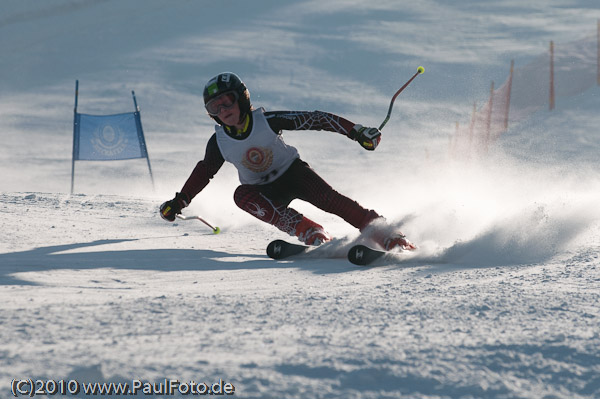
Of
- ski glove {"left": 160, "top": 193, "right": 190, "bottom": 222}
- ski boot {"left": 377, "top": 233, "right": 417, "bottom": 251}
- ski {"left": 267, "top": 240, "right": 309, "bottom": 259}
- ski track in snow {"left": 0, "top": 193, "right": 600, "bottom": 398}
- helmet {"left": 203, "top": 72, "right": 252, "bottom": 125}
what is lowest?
ski track in snow {"left": 0, "top": 193, "right": 600, "bottom": 398}

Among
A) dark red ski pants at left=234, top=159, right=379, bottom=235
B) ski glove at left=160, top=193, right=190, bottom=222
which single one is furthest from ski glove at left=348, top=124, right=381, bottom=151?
ski glove at left=160, top=193, right=190, bottom=222

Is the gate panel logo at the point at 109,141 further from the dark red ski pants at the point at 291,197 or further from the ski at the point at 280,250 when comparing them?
the ski at the point at 280,250

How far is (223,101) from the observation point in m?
4.19

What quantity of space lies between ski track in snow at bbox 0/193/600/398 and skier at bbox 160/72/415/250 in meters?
0.74

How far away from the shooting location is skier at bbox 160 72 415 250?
4.23 metres

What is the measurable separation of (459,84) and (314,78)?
4498 millimetres

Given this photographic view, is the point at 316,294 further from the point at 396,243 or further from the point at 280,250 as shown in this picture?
the point at 396,243

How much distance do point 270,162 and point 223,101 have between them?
0.49 m

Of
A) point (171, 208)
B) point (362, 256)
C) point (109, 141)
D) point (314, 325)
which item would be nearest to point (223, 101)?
point (171, 208)

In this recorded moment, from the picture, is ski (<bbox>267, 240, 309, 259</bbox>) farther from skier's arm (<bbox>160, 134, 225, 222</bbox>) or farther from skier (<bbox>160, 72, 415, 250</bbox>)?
skier's arm (<bbox>160, 134, 225, 222</bbox>)

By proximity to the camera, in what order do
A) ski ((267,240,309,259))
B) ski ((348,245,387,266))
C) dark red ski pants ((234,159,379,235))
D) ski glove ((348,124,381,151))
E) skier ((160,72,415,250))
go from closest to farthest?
ski ((348,245,387,266)) → ski ((267,240,309,259)) → ski glove ((348,124,381,151)) → skier ((160,72,415,250)) → dark red ski pants ((234,159,379,235))

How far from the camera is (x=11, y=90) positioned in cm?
2259

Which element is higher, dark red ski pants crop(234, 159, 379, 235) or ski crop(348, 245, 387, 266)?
dark red ski pants crop(234, 159, 379, 235)

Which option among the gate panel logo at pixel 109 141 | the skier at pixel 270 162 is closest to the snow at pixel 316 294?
the skier at pixel 270 162
